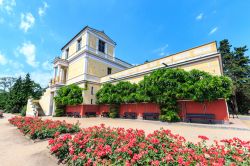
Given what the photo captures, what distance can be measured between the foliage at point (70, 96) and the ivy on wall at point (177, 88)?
8.32 meters

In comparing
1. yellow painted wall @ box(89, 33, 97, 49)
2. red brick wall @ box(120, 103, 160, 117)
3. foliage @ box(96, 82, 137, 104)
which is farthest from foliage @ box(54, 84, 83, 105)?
yellow painted wall @ box(89, 33, 97, 49)

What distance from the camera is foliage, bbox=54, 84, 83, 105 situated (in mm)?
16678

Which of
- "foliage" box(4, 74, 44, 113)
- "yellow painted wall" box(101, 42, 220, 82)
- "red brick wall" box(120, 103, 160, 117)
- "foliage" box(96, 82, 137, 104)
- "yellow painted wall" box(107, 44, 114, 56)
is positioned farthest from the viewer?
"foliage" box(4, 74, 44, 113)

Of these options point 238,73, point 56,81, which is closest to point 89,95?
point 56,81

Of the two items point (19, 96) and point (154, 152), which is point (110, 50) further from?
point (19, 96)

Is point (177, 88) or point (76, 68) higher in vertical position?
point (76, 68)

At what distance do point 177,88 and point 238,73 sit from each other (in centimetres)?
2700

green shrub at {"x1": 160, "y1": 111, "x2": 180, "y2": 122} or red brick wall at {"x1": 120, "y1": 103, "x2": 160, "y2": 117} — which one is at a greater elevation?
red brick wall at {"x1": 120, "y1": 103, "x2": 160, "y2": 117}

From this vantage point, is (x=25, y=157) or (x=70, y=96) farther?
(x=70, y=96)

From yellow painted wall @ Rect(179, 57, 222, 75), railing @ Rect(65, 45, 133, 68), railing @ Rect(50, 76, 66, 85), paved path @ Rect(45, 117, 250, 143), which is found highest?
railing @ Rect(65, 45, 133, 68)

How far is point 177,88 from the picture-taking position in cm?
1031

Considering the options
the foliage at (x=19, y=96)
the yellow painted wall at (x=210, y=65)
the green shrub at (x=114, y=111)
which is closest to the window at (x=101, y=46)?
the green shrub at (x=114, y=111)

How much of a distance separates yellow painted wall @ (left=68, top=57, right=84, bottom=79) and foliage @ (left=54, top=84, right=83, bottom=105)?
3115 mm

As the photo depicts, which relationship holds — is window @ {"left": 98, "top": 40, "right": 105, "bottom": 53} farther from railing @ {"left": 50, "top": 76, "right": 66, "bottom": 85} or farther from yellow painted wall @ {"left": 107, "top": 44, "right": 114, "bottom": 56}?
railing @ {"left": 50, "top": 76, "right": 66, "bottom": 85}
